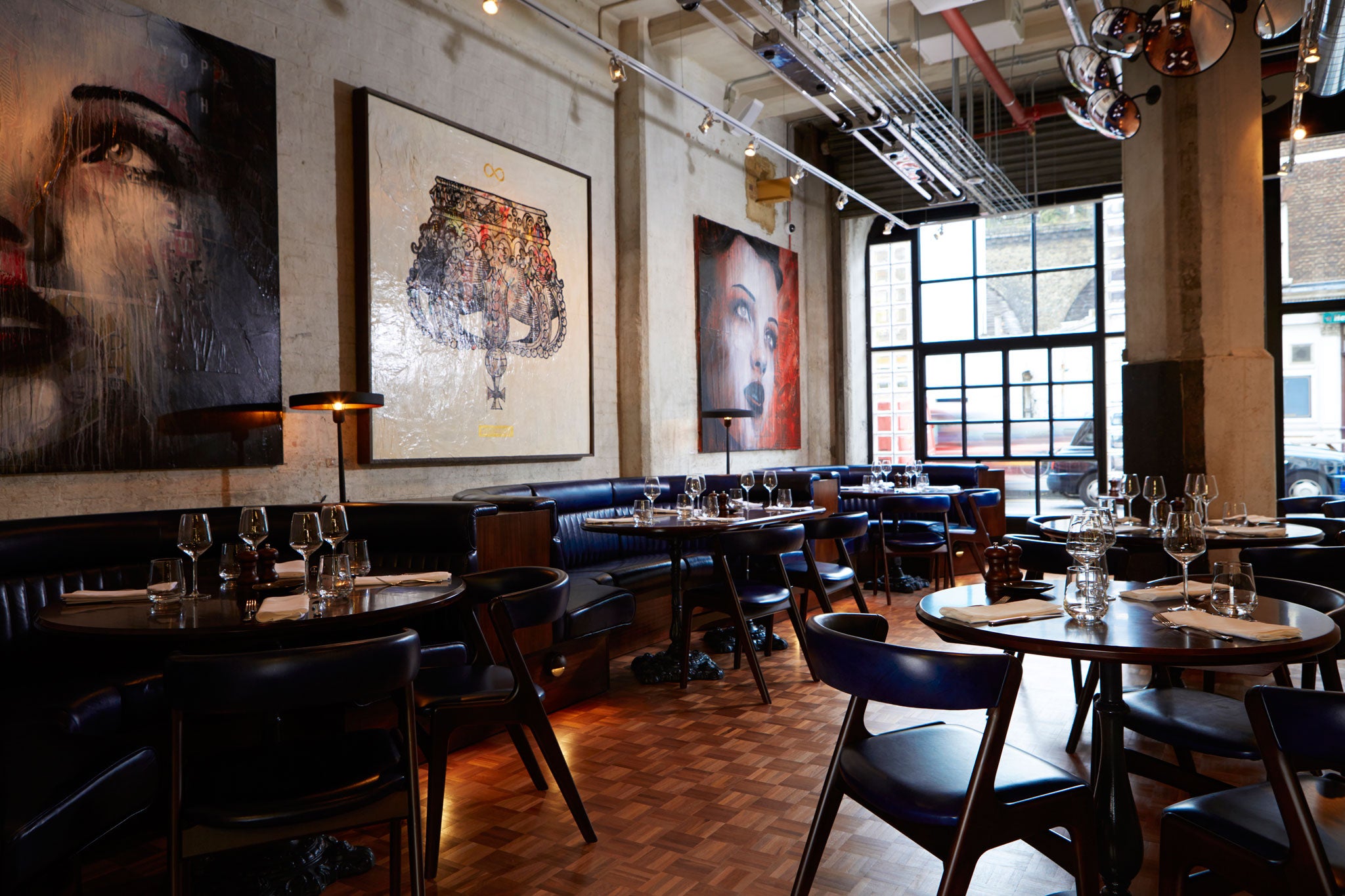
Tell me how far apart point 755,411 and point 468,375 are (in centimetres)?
395

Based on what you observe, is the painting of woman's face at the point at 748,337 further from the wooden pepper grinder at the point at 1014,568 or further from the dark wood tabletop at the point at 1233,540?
the wooden pepper grinder at the point at 1014,568

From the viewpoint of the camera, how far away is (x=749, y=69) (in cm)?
827

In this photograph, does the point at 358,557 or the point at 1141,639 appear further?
the point at 358,557

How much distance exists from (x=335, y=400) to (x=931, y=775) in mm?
3350

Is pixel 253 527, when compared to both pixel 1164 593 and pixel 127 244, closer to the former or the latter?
pixel 127 244

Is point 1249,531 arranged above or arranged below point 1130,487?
below

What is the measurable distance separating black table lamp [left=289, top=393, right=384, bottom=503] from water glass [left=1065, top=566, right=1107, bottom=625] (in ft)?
10.8

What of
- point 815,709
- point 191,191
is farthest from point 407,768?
point 191,191

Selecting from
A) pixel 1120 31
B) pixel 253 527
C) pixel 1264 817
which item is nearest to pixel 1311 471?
pixel 1120 31

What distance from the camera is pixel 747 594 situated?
4621 mm

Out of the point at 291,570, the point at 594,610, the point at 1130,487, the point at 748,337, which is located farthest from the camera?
the point at 748,337

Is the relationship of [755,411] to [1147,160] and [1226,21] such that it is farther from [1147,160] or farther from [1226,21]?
[1226,21]

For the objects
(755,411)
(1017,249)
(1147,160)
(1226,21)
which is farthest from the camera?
(1017,249)

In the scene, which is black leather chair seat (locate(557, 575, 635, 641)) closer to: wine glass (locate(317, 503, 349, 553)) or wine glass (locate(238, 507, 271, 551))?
wine glass (locate(317, 503, 349, 553))
